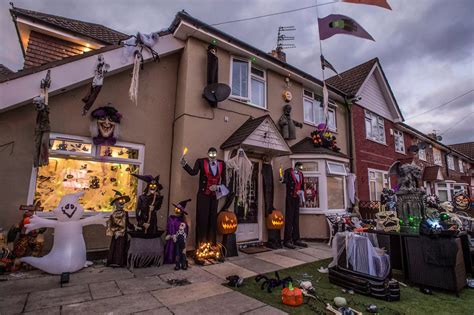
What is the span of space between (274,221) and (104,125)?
5135 millimetres

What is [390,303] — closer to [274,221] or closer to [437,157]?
[274,221]

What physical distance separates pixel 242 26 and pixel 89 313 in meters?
8.02

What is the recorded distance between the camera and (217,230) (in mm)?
6180

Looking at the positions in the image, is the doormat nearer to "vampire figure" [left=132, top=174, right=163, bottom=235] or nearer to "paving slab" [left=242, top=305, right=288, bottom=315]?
"vampire figure" [left=132, top=174, right=163, bottom=235]

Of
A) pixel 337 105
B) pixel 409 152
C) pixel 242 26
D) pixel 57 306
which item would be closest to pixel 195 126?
pixel 242 26

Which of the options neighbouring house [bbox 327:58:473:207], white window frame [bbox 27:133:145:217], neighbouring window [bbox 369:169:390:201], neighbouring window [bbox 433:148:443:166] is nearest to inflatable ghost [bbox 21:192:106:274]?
white window frame [bbox 27:133:145:217]

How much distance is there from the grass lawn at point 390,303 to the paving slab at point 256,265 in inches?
27.0

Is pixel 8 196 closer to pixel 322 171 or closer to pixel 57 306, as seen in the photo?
pixel 57 306

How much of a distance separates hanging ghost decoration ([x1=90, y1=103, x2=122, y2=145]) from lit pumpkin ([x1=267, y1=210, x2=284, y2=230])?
4.67m

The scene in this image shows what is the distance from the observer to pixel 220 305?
11.0 feet

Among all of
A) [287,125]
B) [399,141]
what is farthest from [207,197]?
[399,141]

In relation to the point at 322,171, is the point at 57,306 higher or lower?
lower

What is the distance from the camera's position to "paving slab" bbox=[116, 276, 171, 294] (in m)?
3.84

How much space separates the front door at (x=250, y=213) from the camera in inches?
282
